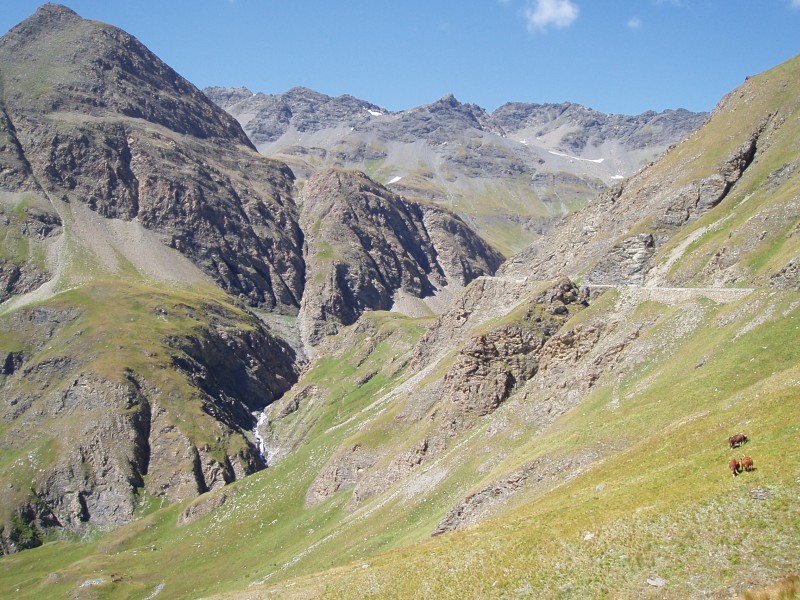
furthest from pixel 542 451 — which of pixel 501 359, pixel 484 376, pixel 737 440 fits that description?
pixel 501 359

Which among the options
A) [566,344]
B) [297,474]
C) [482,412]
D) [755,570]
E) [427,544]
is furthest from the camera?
[297,474]

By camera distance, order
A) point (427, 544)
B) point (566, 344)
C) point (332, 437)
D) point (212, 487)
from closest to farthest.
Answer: point (427, 544), point (566, 344), point (332, 437), point (212, 487)

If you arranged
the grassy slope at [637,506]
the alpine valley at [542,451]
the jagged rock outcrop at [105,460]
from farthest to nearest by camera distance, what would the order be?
the jagged rock outcrop at [105,460] < the alpine valley at [542,451] < the grassy slope at [637,506]

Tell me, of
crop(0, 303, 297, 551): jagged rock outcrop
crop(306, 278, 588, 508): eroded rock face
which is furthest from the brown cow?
crop(0, 303, 297, 551): jagged rock outcrop

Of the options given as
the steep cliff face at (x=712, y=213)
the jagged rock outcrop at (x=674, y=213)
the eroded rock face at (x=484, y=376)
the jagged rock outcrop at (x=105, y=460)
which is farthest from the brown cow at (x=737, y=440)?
the jagged rock outcrop at (x=105, y=460)

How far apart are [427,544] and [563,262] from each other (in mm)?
114932

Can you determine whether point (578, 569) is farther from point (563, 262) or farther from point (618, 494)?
point (563, 262)

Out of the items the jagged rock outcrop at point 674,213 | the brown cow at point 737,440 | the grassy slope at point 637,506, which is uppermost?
the jagged rock outcrop at point 674,213

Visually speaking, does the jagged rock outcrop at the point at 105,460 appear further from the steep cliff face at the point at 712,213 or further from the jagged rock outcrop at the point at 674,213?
the jagged rock outcrop at the point at 674,213

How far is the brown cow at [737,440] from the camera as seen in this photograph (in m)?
34.8

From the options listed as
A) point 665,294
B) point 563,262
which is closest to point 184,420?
point 563,262

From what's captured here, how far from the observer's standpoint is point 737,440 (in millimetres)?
34875

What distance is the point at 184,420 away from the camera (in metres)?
198

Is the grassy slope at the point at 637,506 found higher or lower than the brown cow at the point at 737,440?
lower
